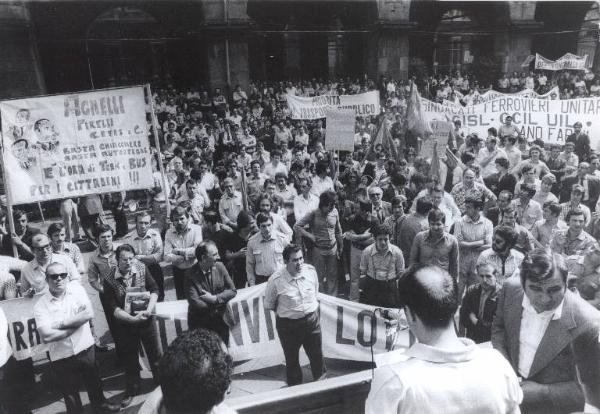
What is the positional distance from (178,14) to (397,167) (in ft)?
47.4

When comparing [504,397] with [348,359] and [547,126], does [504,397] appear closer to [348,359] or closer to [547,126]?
[348,359]

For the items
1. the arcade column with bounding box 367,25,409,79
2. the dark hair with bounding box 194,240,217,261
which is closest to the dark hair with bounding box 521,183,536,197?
the dark hair with bounding box 194,240,217,261

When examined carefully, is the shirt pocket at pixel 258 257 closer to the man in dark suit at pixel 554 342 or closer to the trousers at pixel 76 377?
the trousers at pixel 76 377

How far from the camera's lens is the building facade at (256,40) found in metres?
17.7

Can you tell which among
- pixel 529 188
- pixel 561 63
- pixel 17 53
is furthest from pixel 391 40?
pixel 529 188

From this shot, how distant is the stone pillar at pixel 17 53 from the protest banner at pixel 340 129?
34.1ft

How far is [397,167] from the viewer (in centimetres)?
861

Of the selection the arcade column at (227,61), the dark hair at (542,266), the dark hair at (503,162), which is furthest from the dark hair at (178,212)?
the arcade column at (227,61)

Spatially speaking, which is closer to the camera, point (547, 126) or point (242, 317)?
point (242, 317)

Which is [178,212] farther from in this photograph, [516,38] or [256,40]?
[516,38]

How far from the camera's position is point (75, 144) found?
602cm

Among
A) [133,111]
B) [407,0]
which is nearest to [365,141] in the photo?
[133,111]

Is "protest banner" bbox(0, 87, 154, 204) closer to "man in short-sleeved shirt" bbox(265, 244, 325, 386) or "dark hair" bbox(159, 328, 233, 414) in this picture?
"man in short-sleeved shirt" bbox(265, 244, 325, 386)

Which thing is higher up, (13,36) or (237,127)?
(13,36)
